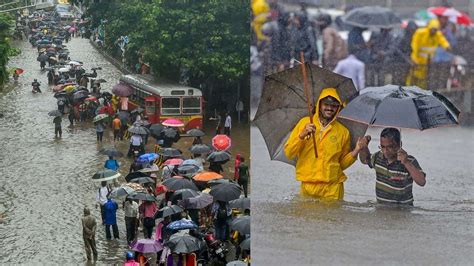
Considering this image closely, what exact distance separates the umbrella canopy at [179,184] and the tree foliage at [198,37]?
12169 mm

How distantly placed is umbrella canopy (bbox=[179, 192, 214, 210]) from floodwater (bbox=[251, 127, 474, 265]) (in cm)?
822

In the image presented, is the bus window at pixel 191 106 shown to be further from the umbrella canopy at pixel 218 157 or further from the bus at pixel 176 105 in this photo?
the umbrella canopy at pixel 218 157

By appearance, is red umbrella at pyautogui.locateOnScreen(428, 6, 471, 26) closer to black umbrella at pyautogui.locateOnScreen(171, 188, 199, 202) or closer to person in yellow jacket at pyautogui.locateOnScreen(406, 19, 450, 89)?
person in yellow jacket at pyautogui.locateOnScreen(406, 19, 450, 89)

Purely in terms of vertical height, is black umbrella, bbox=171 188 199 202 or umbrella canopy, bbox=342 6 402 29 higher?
umbrella canopy, bbox=342 6 402 29

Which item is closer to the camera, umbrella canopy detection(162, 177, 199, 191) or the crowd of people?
the crowd of people

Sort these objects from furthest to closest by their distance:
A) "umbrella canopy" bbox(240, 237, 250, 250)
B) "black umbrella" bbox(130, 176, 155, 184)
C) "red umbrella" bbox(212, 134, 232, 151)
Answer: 1. "red umbrella" bbox(212, 134, 232, 151)
2. "black umbrella" bbox(130, 176, 155, 184)
3. "umbrella canopy" bbox(240, 237, 250, 250)

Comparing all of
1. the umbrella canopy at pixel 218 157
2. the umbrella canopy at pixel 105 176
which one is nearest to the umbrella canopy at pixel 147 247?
the umbrella canopy at pixel 105 176

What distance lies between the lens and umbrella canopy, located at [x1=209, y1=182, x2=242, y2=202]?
14461 mm

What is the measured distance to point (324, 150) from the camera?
6156 mm

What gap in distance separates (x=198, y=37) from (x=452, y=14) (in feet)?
75.9

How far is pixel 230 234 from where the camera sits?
47.3 feet

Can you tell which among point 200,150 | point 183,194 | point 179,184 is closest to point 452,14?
point 183,194

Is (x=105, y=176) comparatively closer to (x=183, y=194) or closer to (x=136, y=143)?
(x=183, y=194)

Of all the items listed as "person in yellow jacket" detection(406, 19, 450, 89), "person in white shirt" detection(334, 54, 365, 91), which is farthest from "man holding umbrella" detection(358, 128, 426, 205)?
"person in yellow jacket" detection(406, 19, 450, 89)
